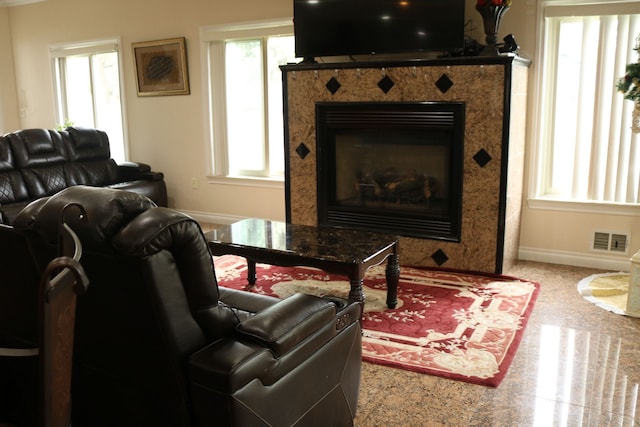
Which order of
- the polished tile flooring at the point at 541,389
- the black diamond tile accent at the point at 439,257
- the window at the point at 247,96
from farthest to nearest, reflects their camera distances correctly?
the window at the point at 247,96
the black diamond tile accent at the point at 439,257
the polished tile flooring at the point at 541,389

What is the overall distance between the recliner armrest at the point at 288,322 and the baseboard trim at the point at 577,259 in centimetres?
311

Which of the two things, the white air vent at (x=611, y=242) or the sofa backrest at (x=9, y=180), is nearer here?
the white air vent at (x=611, y=242)

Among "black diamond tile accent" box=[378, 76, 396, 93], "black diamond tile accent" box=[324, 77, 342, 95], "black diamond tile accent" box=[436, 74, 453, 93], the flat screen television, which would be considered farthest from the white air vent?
"black diamond tile accent" box=[324, 77, 342, 95]

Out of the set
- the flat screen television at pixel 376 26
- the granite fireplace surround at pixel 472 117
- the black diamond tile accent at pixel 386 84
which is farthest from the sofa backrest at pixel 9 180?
the black diamond tile accent at pixel 386 84

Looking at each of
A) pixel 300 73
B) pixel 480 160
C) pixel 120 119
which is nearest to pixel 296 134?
pixel 300 73

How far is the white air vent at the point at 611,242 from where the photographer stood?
14.0 ft

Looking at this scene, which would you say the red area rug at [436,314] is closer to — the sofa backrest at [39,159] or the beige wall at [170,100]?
the beige wall at [170,100]

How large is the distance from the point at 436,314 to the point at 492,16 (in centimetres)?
213

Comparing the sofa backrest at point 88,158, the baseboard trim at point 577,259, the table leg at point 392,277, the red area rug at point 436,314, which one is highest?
the sofa backrest at point 88,158

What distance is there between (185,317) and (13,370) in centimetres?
99

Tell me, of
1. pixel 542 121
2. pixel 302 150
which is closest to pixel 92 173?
pixel 302 150

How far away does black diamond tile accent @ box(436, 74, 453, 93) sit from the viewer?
409 centimetres

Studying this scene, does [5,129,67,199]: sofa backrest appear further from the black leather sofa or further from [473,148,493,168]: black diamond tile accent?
[473,148,493,168]: black diamond tile accent

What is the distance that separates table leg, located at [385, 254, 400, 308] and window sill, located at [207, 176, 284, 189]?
240 cm
